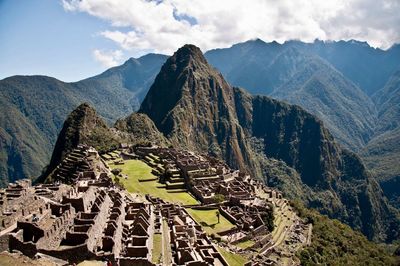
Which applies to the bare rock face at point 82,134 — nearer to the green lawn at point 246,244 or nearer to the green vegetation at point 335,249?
the green vegetation at point 335,249

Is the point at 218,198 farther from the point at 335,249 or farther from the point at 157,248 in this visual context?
the point at 157,248

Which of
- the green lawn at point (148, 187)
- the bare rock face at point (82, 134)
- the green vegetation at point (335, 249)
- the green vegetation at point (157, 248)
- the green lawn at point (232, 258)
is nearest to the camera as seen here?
the green vegetation at point (157, 248)

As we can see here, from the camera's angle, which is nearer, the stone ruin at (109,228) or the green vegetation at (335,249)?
the stone ruin at (109,228)

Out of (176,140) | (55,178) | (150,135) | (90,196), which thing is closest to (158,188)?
(55,178)

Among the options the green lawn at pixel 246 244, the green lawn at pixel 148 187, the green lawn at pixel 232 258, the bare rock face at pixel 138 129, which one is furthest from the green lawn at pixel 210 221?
the bare rock face at pixel 138 129

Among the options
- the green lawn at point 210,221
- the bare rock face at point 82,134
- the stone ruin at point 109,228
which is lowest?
the green lawn at point 210,221

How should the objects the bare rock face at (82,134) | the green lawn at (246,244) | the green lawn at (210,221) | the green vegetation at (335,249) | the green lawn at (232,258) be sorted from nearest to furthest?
the green lawn at (232,258) → the green lawn at (246,244) → the green lawn at (210,221) → the green vegetation at (335,249) → the bare rock face at (82,134)

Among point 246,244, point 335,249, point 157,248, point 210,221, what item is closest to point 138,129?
point 335,249
